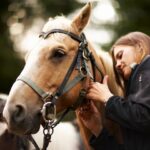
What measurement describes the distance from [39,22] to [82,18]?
1011 cm

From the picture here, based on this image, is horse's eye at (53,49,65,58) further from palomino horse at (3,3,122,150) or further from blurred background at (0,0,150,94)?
blurred background at (0,0,150,94)

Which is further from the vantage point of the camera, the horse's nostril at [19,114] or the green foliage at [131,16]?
the green foliage at [131,16]

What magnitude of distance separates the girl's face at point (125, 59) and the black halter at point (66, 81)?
168mm

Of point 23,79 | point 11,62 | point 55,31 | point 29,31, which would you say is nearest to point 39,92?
point 23,79

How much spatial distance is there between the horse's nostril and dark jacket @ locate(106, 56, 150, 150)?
64 cm

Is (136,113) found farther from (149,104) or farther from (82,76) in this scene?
(82,76)

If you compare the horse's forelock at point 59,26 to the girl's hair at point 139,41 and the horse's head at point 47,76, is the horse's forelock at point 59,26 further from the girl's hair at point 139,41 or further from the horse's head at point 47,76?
the girl's hair at point 139,41

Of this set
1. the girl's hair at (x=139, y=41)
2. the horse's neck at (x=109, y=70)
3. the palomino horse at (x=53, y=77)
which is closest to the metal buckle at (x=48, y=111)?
the palomino horse at (x=53, y=77)

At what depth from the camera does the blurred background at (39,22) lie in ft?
44.0

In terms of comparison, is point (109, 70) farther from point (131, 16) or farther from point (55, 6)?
point (55, 6)

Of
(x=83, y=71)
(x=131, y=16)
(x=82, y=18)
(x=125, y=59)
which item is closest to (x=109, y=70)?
(x=125, y=59)

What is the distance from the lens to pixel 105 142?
5.07m

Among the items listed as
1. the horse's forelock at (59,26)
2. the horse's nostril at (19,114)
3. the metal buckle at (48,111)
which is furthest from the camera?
the horse's forelock at (59,26)

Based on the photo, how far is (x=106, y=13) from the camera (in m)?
15.4
